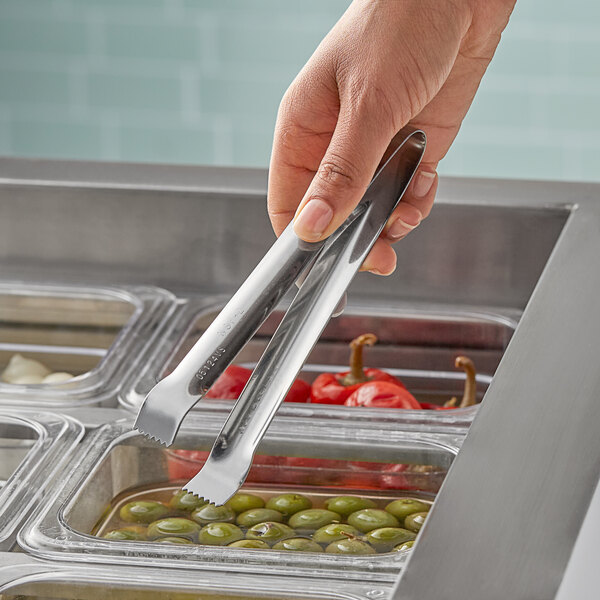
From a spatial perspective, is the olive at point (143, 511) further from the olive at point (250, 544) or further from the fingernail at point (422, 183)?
the fingernail at point (422, 183)

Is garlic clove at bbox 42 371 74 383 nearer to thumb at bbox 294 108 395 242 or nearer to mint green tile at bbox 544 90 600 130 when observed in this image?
thumb at bbox 294 108 395 242

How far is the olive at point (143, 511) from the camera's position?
2.69 ft

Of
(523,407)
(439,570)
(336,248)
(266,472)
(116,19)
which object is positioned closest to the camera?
(439,570)

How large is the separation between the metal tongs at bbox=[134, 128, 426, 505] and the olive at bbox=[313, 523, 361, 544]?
235 millimetres

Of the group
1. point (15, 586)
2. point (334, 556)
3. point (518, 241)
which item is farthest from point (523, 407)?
point (518, 241)

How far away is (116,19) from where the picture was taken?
271 cm

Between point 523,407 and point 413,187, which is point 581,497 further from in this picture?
point 413,187

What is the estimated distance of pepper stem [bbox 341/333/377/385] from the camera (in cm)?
107

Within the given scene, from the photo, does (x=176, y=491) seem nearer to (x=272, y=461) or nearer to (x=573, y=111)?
(x=272, y=461)

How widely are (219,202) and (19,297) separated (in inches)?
10.0

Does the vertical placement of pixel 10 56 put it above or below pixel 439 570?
above

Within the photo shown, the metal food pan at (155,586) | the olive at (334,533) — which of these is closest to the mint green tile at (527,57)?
the olive at (334,533)

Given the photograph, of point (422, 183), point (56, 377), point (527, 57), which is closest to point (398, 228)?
point (422, 183)

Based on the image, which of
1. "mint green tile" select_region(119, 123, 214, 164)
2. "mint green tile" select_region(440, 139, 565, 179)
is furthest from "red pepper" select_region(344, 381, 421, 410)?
"mint green tile" select_region(119, 123, 214, 164)
